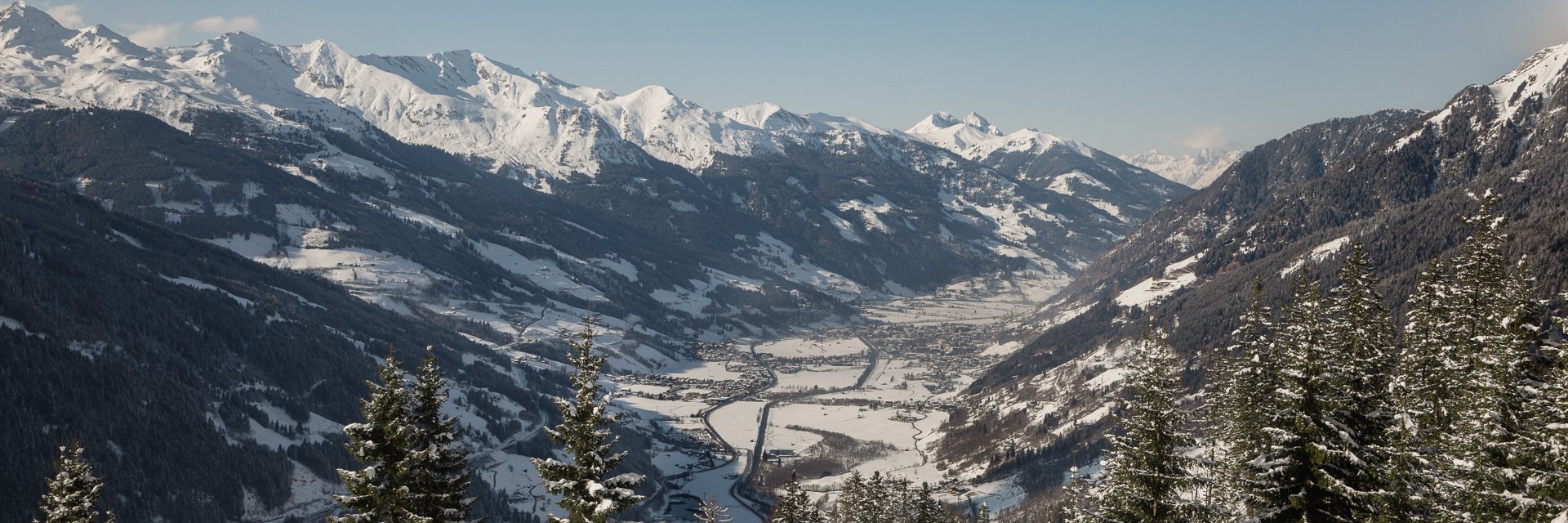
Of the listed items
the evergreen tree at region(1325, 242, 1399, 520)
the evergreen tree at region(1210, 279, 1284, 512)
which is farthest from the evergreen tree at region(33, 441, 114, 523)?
the evergreen tree at region(1325, 242, 1399, 520)

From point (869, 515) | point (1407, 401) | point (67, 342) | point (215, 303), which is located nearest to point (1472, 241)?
point (1407, 401)

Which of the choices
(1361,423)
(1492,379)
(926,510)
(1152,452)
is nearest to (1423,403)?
(1492,379)

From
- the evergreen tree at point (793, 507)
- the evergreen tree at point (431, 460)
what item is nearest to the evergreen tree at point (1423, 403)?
the evergreen tree at point (431, 460)

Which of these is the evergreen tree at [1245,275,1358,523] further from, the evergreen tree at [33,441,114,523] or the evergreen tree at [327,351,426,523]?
the evergreen tree at [33,441,114,523]

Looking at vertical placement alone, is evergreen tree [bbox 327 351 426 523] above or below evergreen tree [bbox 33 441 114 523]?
above

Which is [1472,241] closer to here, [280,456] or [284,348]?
[280,456]
